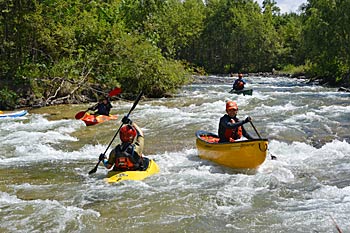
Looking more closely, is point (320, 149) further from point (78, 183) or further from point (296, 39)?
point (296, 39)

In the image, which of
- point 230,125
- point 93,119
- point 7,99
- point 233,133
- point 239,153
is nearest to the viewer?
point 239,153

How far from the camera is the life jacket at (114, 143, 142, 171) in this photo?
23.3 feet

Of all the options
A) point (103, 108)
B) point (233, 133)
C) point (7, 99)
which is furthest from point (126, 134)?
point (7, 99)

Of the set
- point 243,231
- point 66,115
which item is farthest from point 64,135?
point 243,231

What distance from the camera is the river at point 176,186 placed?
17.8 ft

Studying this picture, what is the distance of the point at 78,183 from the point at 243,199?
270 cm

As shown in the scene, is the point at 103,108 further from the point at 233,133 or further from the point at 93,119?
the point at 233,133

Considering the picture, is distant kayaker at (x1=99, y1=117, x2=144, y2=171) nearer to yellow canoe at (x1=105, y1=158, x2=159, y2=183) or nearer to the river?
yellow canoe at (x1=105, y1=158, x2=159, y2=183)

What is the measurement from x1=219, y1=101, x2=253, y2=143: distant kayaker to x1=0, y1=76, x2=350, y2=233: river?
0.62 meters

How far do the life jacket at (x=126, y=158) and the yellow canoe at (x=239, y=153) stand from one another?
162 centimetres

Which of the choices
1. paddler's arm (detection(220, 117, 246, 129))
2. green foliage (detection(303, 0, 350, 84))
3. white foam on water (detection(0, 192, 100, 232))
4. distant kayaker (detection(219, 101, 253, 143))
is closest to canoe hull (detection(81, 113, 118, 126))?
distant kayaker (detection(219, 101, 253, 143))

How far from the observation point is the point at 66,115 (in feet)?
51.1

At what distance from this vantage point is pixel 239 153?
761 cm

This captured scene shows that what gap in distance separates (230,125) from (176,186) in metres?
1.67
